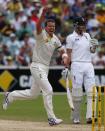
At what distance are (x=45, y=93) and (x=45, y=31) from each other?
128 cm

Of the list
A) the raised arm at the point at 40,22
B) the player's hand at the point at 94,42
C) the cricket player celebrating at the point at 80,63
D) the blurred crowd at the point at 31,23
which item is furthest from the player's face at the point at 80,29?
the blurred crowd at the point at 31,23

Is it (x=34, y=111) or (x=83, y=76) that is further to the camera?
(x=34, y=111)

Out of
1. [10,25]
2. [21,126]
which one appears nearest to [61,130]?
[21,126]

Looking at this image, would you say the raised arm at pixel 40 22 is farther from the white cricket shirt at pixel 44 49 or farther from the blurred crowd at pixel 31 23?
the blurred crowd at pixel 31 23

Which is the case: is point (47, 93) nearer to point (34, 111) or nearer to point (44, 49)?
point (44, 49)

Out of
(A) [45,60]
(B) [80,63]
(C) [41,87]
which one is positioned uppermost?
(A) [45,60]

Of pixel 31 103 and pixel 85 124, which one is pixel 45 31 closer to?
pixel 85 124

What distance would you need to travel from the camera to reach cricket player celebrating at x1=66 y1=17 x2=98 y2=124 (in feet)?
43.2

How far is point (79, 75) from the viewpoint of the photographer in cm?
1320

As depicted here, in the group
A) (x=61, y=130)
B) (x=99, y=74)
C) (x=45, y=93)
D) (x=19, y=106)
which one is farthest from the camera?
(x=99, y=74)

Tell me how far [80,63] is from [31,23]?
11.2 metres

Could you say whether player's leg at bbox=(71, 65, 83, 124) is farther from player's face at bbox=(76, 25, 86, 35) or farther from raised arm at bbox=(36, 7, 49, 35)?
raised arm at bbox=(36, 7, 49, 35)

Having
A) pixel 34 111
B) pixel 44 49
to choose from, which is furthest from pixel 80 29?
Result: pixel 34 111

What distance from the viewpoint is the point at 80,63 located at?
13.2 metres
